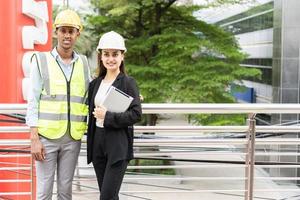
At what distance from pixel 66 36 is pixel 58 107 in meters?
0.44

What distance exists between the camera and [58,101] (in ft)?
9.74

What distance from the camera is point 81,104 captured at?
3.02 meters

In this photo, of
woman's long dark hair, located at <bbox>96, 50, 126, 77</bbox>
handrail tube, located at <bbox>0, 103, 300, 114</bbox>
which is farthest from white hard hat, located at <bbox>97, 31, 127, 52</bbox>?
handrail tube, located at <bbox>0, 103, 300, 114</bbox>

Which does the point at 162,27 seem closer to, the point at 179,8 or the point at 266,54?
the point at 179,8

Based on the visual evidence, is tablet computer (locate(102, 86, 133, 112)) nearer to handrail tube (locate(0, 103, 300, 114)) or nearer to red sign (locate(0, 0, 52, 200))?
handrail tube (locate(0, 103, 300, 114))

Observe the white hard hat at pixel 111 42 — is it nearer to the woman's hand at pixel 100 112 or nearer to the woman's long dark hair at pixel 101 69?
the woman's long dark hair at pixel 101 69

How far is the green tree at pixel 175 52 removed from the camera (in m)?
12.6

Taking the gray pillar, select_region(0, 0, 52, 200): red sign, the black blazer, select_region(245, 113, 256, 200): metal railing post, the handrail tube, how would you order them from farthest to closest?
the gray pillar
select_region(0, 0, 52, 200): red sign
select_region(245, 113, 256, 200): metal railing post
the handrail tube
the black blazer

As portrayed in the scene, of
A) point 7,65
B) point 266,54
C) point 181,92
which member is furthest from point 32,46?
point 266,54

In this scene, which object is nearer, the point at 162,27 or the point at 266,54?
the point at 162,27

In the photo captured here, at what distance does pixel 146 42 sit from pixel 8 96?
298 inches

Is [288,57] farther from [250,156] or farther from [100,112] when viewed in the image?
[100,112]

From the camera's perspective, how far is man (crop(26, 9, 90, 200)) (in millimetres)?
2947

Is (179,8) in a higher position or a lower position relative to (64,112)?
higher
